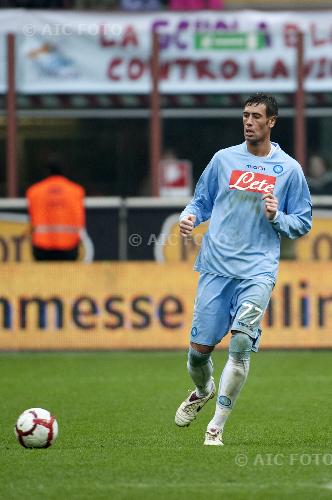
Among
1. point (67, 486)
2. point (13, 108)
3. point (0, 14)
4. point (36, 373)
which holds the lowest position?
point (36, 373)

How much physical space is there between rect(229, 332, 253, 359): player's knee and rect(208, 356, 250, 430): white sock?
0.04 m

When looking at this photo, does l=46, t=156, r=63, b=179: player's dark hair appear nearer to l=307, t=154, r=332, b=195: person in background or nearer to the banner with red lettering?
the banner with red lettering

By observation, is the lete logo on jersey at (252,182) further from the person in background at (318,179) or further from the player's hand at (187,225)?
the person in background at (318,179)

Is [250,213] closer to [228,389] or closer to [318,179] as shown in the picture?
[228,389]

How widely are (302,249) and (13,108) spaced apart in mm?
4529

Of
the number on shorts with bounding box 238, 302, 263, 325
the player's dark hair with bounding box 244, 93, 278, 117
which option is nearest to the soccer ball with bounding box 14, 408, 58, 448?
the number on shorts with bounding box 238, 302, 263, 325

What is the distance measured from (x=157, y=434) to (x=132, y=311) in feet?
22.7

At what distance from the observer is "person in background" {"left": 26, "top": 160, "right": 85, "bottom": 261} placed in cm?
1786

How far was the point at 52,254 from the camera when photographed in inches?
701

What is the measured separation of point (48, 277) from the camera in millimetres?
16531

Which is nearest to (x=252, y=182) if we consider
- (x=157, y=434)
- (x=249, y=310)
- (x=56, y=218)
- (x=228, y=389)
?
(x=249, y=310)

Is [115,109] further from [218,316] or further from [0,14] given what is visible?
[218,316]

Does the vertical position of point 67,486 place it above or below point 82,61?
below

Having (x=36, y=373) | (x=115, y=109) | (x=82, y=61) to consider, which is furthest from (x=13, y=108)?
(x=36, y=373)
